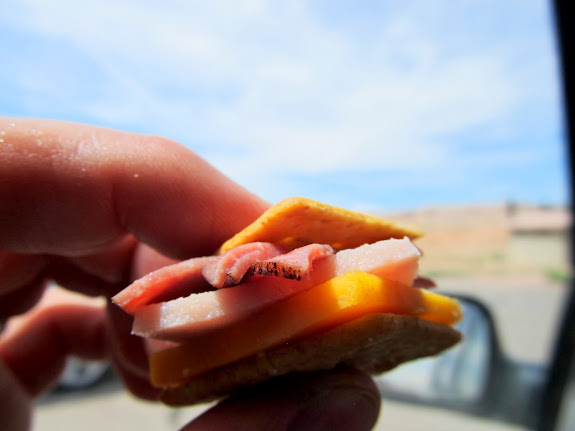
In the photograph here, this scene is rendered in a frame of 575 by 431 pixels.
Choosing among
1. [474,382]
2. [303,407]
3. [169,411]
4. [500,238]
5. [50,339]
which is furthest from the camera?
[500,238]

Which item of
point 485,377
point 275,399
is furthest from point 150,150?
point 485,377

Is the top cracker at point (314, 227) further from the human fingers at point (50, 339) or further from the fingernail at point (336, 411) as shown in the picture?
the human fingers at point (50, 339)

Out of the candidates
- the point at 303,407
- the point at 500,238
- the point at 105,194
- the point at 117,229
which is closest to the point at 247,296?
the point at 303,407

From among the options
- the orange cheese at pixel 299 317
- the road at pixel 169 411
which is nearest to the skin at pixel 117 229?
the orange cheese at pixel 299 317

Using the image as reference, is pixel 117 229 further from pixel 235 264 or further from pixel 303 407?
pixel 303 407

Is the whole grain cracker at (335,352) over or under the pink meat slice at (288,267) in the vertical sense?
under

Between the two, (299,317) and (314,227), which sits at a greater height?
(314,227)

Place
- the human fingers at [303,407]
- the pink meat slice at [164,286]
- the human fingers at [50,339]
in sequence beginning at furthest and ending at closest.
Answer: the human fingers at [50,339] → the human fingers at [303,407] → the pink meat slice at [164,286]
